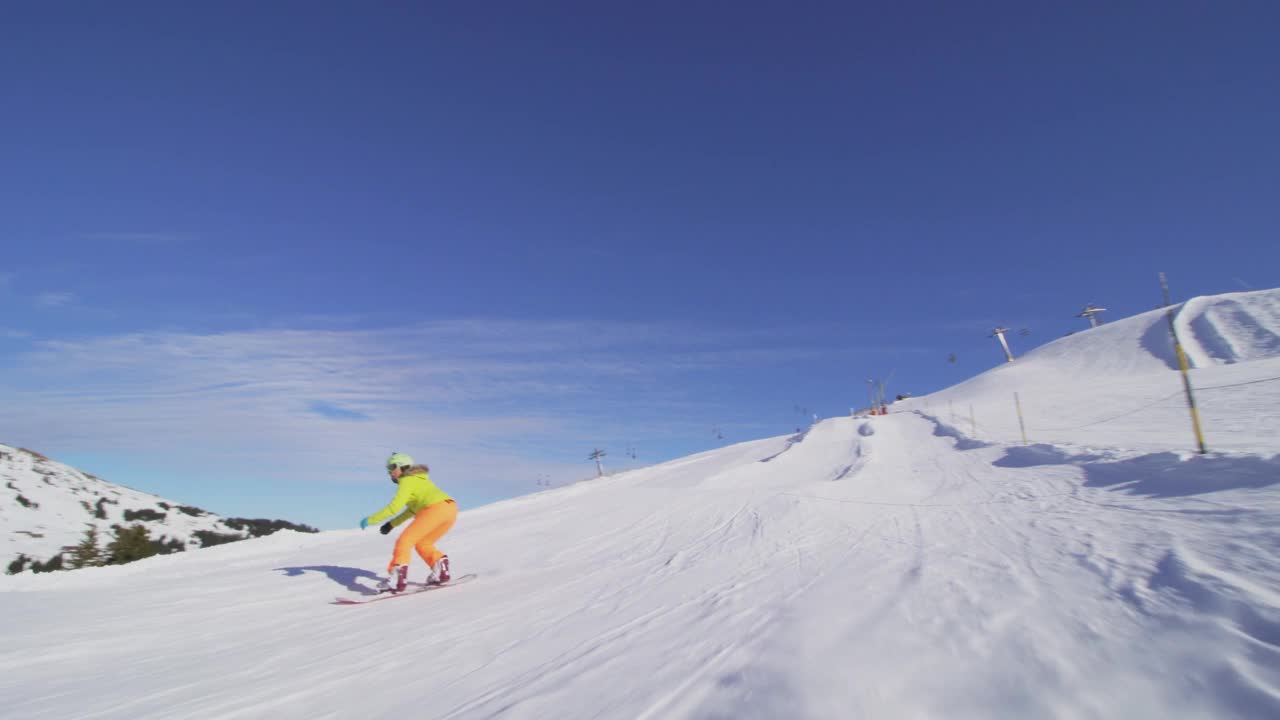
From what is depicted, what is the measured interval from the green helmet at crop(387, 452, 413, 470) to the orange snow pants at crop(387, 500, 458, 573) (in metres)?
0.67

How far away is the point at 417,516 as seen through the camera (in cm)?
675

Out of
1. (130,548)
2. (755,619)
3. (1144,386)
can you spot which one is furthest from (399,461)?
(1144,386)

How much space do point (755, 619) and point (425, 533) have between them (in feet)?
15.6

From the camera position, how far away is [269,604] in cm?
628

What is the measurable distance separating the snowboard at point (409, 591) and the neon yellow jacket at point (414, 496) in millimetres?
856

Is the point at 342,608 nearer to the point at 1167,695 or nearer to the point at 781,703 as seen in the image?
the point at 781,703

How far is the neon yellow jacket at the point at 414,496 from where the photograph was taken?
6477mm

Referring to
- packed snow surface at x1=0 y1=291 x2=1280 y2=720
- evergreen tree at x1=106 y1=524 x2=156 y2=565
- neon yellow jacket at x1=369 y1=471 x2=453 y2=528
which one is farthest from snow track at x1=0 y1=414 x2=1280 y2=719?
evergreen tree at x1=106 y1=524 x2=156 y2=565

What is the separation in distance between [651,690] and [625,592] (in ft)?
8.90

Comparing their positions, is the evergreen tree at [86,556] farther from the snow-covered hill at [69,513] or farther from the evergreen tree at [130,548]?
the snow-covered hill at [69,513]

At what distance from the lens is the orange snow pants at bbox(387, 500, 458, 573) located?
6516 mm

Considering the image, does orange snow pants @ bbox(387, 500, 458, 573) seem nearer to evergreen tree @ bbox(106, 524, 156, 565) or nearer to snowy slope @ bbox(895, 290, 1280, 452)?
evergreen tree @ bbox(106, 524, 156, 565)

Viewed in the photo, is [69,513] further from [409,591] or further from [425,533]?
[425,533]

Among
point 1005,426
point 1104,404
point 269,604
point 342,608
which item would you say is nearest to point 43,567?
point 269,604
